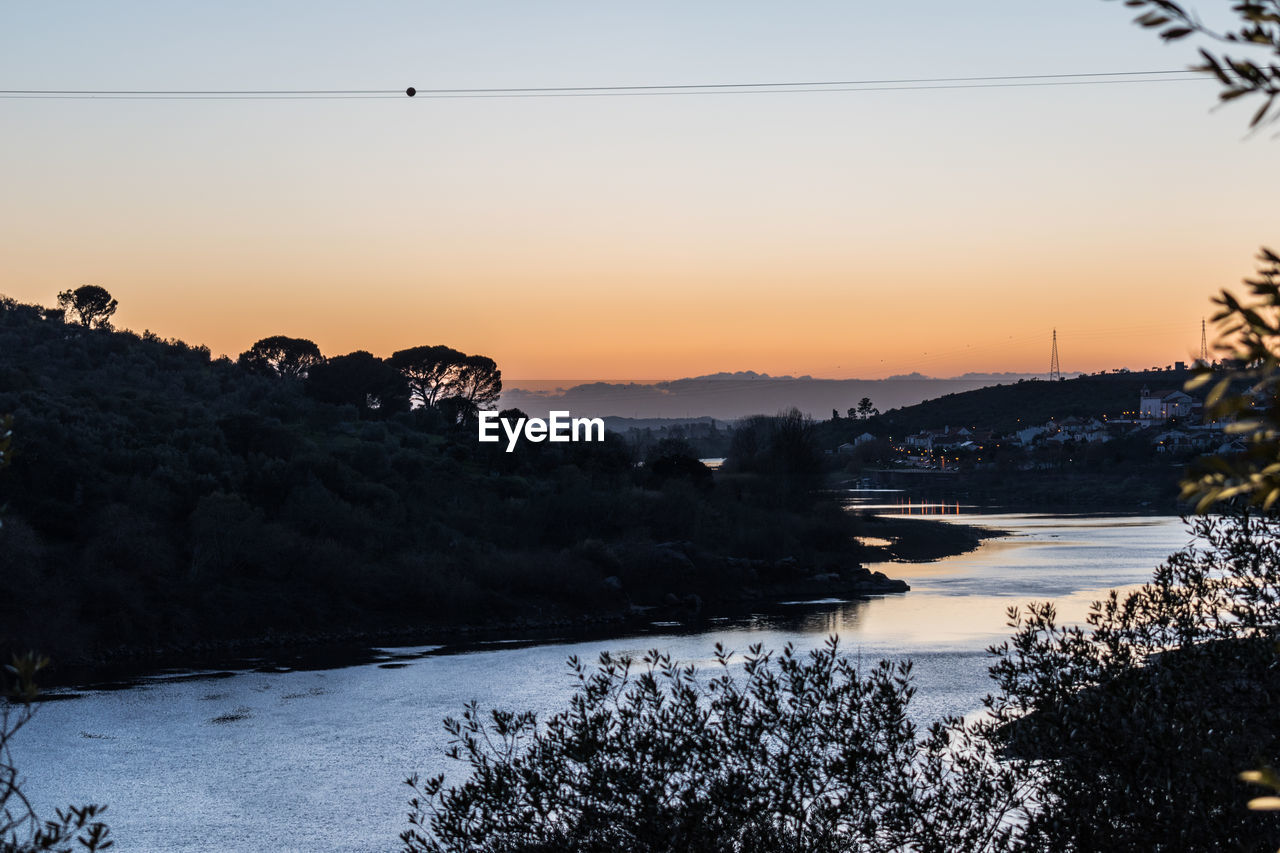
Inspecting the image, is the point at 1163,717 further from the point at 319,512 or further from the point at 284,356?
the point at 284,356

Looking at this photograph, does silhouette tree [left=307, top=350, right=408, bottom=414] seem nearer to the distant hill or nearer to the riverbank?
the riverbank

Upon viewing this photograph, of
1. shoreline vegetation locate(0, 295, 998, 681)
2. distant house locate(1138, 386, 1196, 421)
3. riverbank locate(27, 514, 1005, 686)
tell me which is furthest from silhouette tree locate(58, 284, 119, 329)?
distant house locate(1138, 386, 1196, 421)

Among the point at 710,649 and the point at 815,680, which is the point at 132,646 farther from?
the point at 815,680

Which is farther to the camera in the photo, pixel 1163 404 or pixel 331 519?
pixel 1163 404

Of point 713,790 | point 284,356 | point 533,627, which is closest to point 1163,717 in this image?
point 713,790

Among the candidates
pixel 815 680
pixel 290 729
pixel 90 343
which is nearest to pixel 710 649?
pixel 290 729

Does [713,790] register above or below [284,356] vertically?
below
